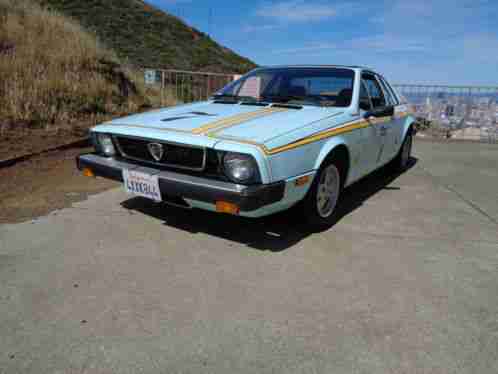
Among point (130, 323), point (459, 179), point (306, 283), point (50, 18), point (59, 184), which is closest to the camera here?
point (130, 323)

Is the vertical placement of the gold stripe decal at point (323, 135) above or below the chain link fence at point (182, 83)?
below

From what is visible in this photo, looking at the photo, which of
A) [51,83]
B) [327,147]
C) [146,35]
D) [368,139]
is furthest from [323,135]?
[146,35]

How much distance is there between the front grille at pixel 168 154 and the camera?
2865 millimetres

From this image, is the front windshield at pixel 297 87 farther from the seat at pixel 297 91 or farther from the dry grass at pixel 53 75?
the dry grass at pixel 53 75

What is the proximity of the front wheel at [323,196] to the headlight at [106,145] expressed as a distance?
1.71 meters

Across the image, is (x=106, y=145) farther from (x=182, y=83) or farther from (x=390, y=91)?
(x=182, y=83)

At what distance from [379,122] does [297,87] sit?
96cm

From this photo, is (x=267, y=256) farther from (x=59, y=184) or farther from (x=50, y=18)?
(x=50, y=18)

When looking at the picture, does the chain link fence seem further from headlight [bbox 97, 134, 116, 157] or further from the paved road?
the paved road

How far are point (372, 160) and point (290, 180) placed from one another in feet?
5.78

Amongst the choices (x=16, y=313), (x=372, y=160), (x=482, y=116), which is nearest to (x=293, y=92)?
(x=372, y=160)

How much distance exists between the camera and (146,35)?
863 inches

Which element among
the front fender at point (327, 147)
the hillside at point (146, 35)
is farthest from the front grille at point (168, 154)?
the hillside at point (146, 35)

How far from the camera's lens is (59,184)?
182 inches
